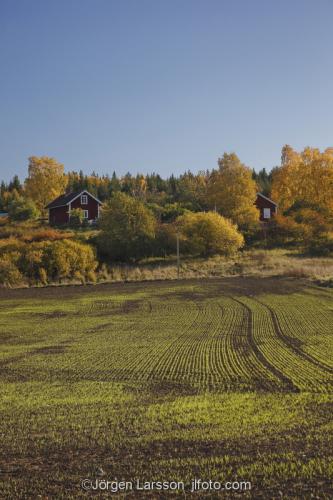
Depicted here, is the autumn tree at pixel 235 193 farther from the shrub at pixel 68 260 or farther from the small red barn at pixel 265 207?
the shrub at pixel 68 260

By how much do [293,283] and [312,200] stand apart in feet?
95.0

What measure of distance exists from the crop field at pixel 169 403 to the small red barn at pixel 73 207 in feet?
151

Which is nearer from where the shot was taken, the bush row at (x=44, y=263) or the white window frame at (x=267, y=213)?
the bush row at (x=44, y=263)

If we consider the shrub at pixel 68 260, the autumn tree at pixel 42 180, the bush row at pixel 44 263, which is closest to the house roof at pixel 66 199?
the autumn tree at pixel 42 180

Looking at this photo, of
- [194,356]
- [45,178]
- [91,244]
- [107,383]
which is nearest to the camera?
[107,383]

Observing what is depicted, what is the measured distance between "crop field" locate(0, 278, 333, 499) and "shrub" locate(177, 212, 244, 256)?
94.0 ft

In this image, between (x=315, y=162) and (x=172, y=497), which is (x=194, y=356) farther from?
(x=315, y=162)

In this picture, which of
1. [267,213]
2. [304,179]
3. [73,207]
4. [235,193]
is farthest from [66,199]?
[304,179]

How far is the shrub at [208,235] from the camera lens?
54375 millimetres

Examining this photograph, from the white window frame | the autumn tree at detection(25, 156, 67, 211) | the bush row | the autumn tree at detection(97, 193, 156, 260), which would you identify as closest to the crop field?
the bush row

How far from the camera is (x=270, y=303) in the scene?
29.8 m

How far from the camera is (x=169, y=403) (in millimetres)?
11352

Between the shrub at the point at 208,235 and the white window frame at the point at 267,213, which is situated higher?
the white window frame at the point at 267,213

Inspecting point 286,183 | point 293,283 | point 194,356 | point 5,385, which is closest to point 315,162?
point 286,183
